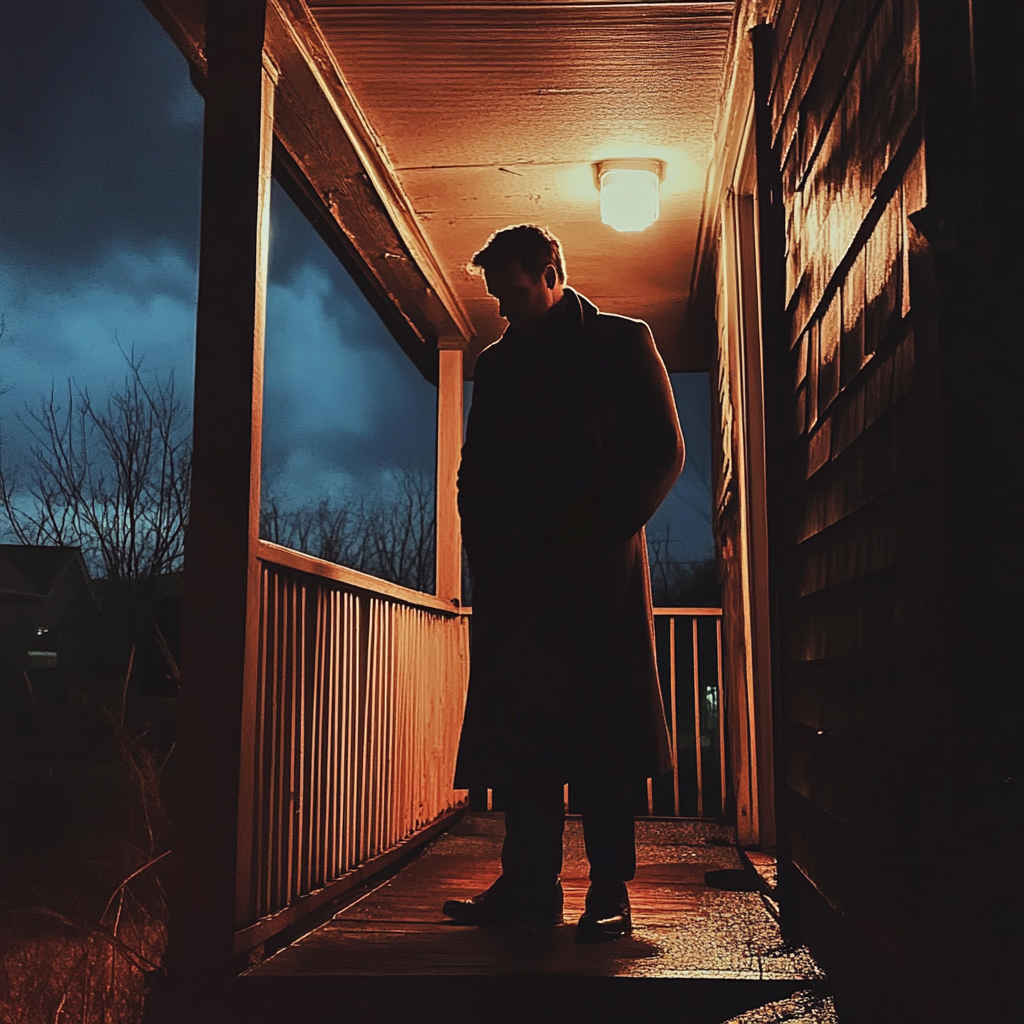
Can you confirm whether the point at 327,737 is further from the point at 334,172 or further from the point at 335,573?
the point at 334,172

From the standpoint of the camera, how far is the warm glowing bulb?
372 centimetres

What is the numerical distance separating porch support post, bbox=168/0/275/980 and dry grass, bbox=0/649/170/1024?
187 mm

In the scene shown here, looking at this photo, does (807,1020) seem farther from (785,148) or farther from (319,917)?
(785,148)

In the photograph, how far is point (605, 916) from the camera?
2.38 metres

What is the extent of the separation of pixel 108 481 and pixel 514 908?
10301mm

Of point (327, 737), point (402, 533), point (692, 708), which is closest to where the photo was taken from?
point (327, 737)

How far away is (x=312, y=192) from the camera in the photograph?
12.5 ft

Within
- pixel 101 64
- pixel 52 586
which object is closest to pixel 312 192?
pixel 52 586

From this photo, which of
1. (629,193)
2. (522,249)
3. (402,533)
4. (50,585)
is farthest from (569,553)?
(402,533)

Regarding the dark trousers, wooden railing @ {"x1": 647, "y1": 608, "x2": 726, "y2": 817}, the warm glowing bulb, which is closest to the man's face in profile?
the dark trousers

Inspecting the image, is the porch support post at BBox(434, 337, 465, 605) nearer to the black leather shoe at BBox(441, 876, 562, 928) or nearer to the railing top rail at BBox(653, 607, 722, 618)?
the railing top rail at BBox(653, 607, 722, 618)

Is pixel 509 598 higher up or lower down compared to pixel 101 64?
lower down

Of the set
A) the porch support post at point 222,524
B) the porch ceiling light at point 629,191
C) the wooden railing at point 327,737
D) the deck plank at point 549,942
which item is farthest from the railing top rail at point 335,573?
the porch ceiling light at point 629,191

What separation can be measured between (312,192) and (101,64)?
45.5 meters
